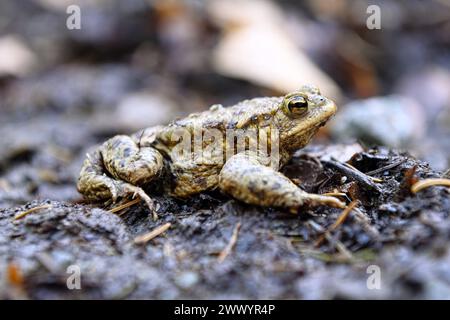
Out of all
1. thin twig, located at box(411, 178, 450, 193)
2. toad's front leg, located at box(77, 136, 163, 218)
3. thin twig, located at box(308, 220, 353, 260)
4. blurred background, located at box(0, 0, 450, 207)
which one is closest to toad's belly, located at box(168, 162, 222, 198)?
toad's front leg, located at box(77, 136, 163, 218)

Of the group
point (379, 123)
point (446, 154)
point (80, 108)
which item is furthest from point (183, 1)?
point (446, 154)

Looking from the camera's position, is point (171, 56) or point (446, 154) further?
point (171, 56)

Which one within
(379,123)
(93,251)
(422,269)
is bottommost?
(422,269)

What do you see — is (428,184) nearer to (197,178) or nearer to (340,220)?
(340,220)

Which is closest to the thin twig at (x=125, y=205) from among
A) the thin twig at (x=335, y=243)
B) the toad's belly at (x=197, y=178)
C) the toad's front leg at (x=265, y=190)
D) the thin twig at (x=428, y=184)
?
the toad's belly at (x=197, y=178)

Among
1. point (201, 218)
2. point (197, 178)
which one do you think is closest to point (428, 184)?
point (201, 218)

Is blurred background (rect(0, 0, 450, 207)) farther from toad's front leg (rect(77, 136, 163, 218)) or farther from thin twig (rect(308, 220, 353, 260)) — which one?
thin twig (rect(308, 220, 353, 260))
